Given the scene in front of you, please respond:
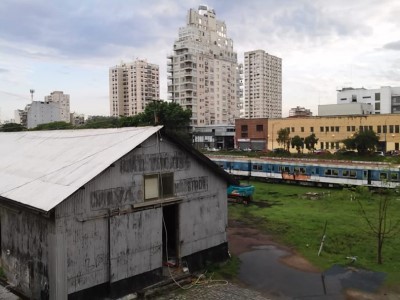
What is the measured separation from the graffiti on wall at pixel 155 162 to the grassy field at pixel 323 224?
7.25 meters

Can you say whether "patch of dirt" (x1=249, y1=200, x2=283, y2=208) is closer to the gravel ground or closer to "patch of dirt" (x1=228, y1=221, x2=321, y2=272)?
"patch of dirt" (x1=228, y1=221, x2=321, y2=272)

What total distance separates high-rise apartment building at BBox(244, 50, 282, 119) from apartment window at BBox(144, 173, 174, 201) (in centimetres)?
14187

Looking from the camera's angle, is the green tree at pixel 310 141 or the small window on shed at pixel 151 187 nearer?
the small window on shed at pixel 151 187

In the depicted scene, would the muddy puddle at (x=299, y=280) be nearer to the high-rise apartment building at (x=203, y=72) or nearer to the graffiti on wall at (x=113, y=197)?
the graffiti on wall at (x=113, y=197)

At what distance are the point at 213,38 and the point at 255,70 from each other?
37.6m

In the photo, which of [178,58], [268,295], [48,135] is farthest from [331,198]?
[178,58]

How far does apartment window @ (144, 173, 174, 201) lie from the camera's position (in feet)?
44.3

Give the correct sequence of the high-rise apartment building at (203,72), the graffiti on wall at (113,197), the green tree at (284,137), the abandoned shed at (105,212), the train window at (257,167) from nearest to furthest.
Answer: the abandoned shed at (105,212), the graffiti on wall at (113,197), the train window at (257,167), the green tree at (284,137), the high-rise apartment building at (203,72)

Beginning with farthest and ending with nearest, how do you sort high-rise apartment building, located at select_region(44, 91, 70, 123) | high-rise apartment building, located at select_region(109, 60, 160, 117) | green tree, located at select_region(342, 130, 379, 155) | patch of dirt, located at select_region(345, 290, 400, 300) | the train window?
high-rise apartment building, located at select_region(44, 91, 70, 123), high-rise apartment building, located at select_region(109, 60, 160, 117), green tree, located at select_region(342, 130, 379, 155), the train window, patch of dirt, located at select_region(345, 290, 400, 300)

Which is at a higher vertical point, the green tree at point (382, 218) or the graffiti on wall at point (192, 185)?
the graffiti on wall at point (192, 185)

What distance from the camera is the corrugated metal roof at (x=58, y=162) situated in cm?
1166

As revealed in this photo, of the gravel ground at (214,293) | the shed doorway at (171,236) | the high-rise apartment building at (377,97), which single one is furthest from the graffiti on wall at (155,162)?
the high-rise apartment building at (377,97)

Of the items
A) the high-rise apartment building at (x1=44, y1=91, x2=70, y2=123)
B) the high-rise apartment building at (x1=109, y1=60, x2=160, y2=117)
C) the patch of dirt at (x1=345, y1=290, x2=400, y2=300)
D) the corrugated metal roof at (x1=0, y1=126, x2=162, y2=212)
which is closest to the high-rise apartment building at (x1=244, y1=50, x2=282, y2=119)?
the high-rise apartment building at (x1=109, y1=60, x2=160, y2=117)

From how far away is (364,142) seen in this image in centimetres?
5925
